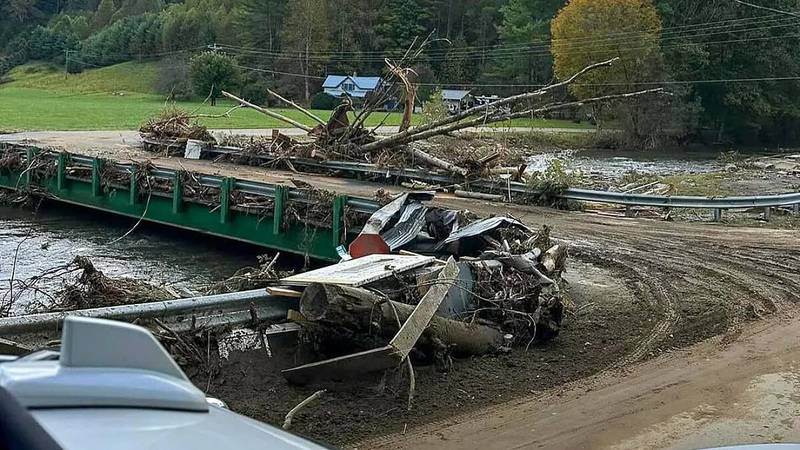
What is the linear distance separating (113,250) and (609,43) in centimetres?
4890

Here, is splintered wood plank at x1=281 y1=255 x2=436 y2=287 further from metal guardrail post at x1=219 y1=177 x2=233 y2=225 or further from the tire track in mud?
metal guardrail post at x1=219 y1=177 x2=233 y2=225

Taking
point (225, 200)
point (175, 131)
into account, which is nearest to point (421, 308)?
point (225, 200)

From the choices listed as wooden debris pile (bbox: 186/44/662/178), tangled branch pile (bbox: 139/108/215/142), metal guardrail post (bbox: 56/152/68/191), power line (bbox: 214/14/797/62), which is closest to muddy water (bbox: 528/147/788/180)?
power line (bbox: 214/14/797/62)

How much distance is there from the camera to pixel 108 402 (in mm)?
1552

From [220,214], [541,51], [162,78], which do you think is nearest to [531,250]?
[220,214]

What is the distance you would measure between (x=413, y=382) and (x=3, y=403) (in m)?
5.95

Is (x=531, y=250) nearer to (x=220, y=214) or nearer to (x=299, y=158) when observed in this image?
(x=220, y=214)

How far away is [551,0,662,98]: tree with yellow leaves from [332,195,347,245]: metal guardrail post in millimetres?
46053

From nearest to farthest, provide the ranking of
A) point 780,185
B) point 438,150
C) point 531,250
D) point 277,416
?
point 277,416, point 531,250, point 438,150, point 780,185

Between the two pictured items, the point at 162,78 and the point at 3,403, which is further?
the point at 162,78

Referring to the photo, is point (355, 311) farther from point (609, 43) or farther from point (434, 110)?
point (609, 43)

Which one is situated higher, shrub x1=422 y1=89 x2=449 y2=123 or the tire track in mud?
shrub x1=422 y1=89 x2=449 y2=123

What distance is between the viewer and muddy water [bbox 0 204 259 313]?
692 inches

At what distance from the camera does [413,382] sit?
7.23m
